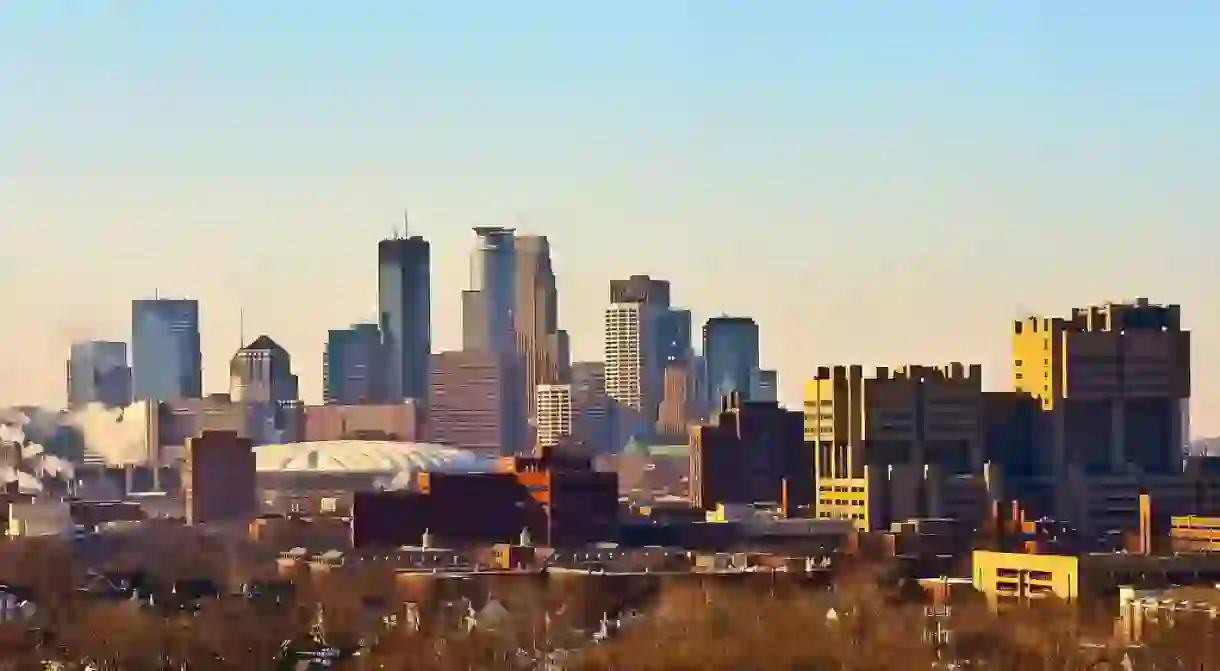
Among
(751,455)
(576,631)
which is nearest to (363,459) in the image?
(751,455)

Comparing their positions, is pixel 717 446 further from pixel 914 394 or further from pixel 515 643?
pixel 515 643

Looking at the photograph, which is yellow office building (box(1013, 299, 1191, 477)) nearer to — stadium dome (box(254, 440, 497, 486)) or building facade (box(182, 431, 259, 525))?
building facade (box(182, 431, 259, 525))

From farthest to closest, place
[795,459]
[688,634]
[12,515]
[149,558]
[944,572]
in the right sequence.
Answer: [795,459]
[12,515]
[149,558]
[944,572]
[688,634]

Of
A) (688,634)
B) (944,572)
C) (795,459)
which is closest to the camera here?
(688,634)

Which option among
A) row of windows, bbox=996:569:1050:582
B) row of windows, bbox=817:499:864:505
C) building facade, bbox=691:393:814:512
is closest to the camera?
row of windows, bbox=996:569:1050:582

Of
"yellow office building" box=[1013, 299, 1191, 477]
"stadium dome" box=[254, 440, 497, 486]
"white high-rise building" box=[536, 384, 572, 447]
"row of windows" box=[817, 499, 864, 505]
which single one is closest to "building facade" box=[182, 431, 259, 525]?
"stadium dome" box=[254, 440, 497, 486]

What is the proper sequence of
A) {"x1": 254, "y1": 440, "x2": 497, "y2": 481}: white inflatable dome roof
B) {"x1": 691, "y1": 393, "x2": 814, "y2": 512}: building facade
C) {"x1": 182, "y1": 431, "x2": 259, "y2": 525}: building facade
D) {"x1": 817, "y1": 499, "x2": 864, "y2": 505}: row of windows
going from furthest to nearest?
1. {"x1": 254, "y1": 440, "x2": 497, "y2": 481}: white inflatable dome roof
2. {"x1": 182, "y1": 431, "x2": 259, "y2": 525}: building facade
3. {"x1": 691, "y1": 393, "x2": 814, "y2": 512}: building facade
4. {"x1": 817, "y1": 499, "x2": 864, "y2": 505}: row of windows

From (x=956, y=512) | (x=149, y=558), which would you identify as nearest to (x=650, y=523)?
(x=956, y=512)
